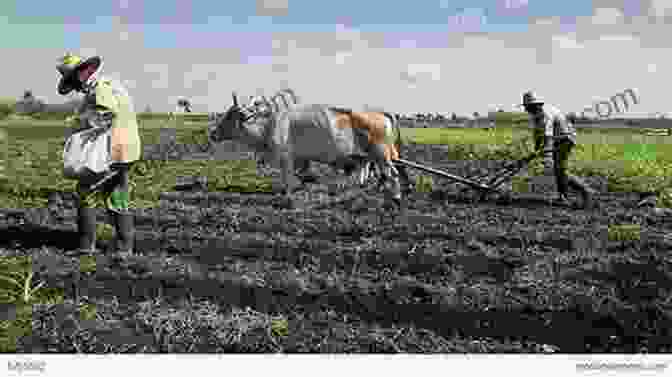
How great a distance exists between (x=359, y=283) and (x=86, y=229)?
7.78 feet

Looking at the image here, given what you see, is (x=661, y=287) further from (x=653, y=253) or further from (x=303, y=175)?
(x=303, y=175)

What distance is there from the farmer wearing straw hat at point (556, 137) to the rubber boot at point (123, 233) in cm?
494

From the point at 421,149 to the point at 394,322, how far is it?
50.6 ft

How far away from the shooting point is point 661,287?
457 centimetres

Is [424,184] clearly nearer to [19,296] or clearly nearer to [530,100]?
[530,100]

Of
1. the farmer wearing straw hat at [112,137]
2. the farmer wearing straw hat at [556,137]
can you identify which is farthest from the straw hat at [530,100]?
the farmer wearing straw hat at [112,137]

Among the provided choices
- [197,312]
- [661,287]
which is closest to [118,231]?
[197,312]

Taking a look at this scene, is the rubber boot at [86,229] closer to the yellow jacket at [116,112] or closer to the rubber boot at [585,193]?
the yellow jacket at [116,112]

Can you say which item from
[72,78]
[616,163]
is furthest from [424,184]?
[72,78]

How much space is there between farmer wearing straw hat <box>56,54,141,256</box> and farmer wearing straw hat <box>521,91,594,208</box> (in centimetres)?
494

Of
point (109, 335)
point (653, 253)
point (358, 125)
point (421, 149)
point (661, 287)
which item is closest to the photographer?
point (109, 335)

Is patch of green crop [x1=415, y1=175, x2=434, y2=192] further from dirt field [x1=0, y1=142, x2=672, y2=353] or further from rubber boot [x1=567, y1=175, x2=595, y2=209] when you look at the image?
rubber boot [x1=567, y1=175, x2=595, y2=209]

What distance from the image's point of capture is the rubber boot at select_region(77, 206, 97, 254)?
5.23 meters

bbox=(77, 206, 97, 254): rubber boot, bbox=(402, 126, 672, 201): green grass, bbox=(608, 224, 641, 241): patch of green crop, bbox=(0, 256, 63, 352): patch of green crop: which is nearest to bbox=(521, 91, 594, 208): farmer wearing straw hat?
bbox=(402, 126, 672, 201): green grass
